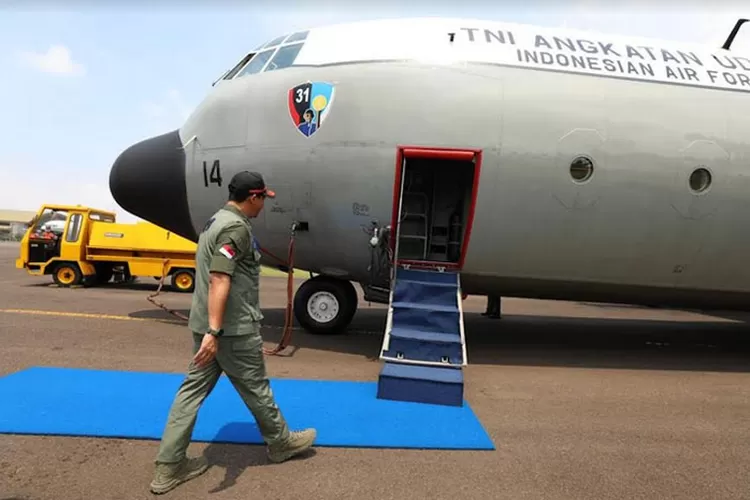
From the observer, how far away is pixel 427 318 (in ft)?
19.5

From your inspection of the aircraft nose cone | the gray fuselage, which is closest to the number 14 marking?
the gray fuselage

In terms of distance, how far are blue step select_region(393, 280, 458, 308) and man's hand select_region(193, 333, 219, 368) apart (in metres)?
3.33

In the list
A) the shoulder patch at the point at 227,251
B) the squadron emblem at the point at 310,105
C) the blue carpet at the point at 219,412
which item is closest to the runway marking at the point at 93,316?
the blue carpet at the point at 219,412

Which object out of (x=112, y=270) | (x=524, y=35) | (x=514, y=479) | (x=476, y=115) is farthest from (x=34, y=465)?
(x=112, y=270)

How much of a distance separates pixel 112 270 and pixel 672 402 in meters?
14.8

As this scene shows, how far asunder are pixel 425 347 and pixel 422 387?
0.66 meters

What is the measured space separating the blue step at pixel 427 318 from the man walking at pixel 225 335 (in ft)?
8.69

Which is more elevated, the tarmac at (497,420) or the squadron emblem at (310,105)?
the squadron emblem at (310,105)

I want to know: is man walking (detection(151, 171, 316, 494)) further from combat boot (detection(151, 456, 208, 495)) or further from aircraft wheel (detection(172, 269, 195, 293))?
aircraft wheel (detection(172, 269, 195, 293))

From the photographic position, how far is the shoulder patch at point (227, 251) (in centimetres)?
314

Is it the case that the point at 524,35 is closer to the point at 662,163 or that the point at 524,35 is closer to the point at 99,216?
the point at 662,163

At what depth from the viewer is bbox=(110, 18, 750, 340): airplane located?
6262mm

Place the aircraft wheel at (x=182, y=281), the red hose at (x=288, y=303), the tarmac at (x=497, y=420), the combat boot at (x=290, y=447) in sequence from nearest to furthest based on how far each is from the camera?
1. the tarmac at (x=497, y=420)
2. the combat boot at (x=290, y=447)
3. the red hose at (x=288, y=303)
4. the aircraft wheel at (x=182, y=281)

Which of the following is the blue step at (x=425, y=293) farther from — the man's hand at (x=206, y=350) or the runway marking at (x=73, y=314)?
the runway marking at (x=73, y=314)
